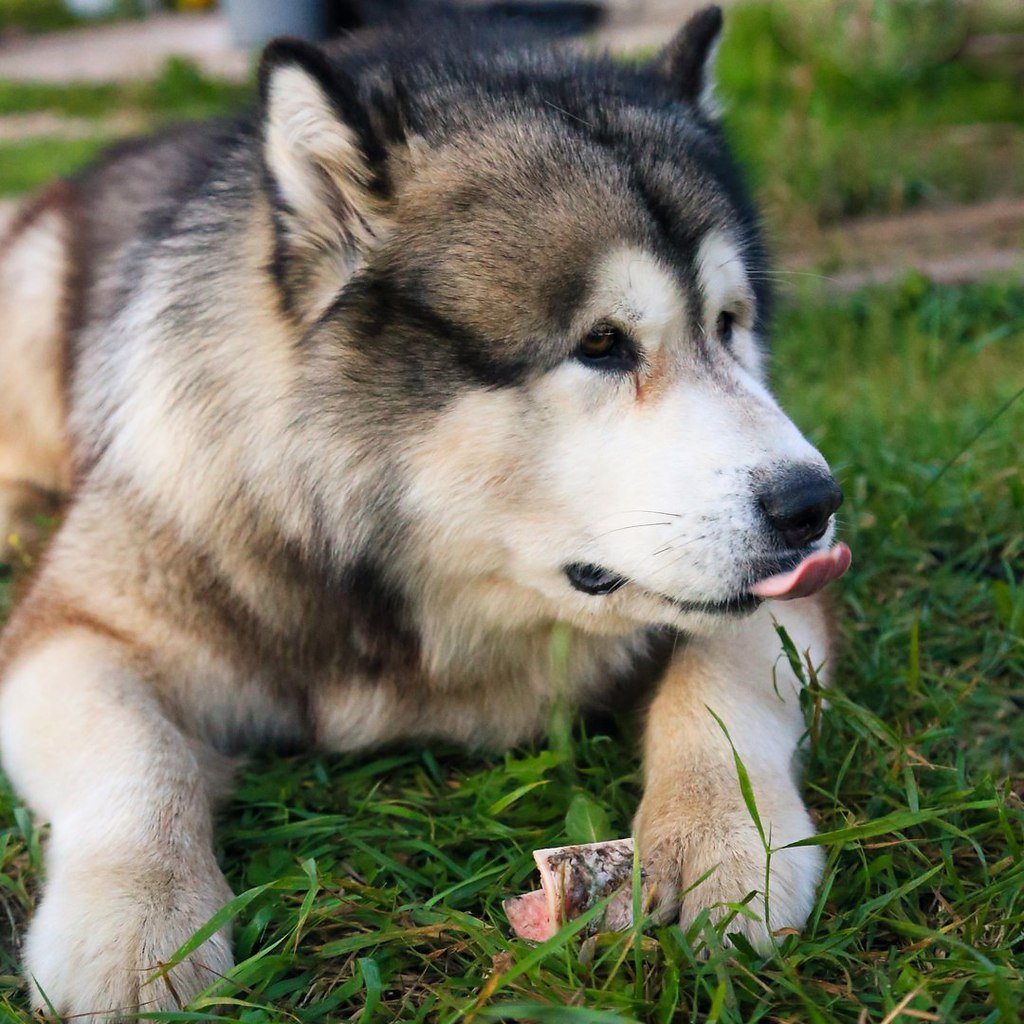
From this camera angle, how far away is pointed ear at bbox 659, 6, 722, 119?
2.54 meters

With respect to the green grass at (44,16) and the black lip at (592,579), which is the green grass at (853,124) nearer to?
the black lip at (592,579)

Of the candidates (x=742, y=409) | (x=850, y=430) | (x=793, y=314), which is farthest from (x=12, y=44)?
(x=742, y=409)

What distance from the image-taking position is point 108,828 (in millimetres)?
1873

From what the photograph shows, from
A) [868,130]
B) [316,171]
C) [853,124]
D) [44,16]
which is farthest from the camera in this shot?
[44,16]

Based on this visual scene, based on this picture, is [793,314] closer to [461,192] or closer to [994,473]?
[994,473]

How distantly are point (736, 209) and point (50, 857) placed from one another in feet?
5.96

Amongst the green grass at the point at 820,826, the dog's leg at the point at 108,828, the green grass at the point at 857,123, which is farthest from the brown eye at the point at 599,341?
the green grass at the point at 857,123

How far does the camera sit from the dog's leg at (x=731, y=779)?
1.71 m

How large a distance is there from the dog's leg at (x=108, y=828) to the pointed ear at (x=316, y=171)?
2.81 ft

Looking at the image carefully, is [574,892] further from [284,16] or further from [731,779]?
[284,16]

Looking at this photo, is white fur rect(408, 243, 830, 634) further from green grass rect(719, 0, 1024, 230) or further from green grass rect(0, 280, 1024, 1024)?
green grass rect(719, 0, 1024, 230)

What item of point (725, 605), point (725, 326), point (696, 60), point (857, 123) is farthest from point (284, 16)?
point (725, 605)

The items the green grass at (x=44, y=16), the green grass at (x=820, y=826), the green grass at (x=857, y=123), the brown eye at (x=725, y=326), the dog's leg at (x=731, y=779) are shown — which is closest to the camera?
the green grass at (x=820, y=826)

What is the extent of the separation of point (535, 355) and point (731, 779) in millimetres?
805
